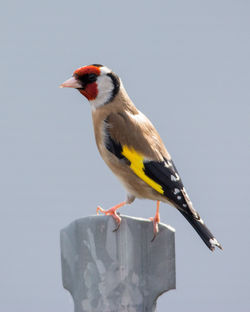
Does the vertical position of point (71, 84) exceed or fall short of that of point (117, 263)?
it exceeds it

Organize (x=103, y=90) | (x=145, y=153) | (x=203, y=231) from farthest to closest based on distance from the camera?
(x=103, y=90) < (x=145, y=153) < (x=203, y=231)

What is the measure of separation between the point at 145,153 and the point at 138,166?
0.27 feet

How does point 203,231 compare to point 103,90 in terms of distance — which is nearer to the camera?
point 203,231

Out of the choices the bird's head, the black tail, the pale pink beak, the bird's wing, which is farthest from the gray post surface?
the bird's head

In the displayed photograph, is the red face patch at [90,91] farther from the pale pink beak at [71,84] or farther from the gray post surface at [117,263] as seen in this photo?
the gray post surface at [117,263]

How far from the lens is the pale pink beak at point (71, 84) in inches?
134

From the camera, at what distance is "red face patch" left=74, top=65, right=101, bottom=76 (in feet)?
11.6

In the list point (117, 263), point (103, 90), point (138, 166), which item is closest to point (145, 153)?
point (138, 166)

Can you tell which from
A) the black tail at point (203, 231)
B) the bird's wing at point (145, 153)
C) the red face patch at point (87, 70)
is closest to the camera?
the black tail at point (203, 231)

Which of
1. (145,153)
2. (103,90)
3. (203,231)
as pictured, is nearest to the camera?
(203,231)

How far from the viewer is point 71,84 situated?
137 inches

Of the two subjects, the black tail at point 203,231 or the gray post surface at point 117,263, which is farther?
the black tail at point 203,231

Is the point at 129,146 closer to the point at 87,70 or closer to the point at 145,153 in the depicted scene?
the point at 145,153

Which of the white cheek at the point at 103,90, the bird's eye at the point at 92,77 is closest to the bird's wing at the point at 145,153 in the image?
the white cheek at the point at 103,90
